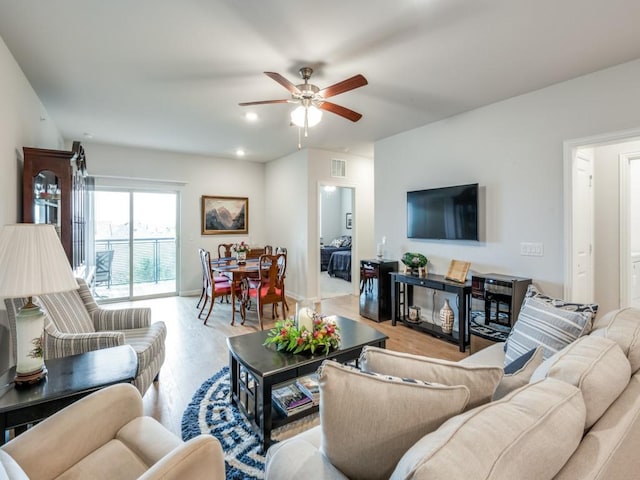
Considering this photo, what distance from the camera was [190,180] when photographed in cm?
607

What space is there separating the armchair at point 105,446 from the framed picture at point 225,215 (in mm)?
5131

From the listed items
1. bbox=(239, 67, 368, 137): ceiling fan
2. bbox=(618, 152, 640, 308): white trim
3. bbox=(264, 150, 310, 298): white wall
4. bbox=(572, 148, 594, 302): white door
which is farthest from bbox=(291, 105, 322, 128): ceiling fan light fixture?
bbox=(618, 152, 640, 308): white trim

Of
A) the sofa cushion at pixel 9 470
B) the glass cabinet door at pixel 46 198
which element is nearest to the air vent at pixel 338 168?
the glass cabinet door at pixel 46 198

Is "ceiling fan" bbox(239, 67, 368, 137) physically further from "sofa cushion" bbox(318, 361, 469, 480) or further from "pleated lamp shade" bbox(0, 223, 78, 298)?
"sofa cushion" bbox(318, 361, 469, 480)

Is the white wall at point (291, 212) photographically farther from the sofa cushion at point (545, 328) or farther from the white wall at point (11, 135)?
the sofa cushion at point (545, 328)

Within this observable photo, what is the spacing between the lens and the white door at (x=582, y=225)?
10.0ft

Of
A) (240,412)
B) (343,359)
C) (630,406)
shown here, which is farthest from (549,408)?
(240,412)

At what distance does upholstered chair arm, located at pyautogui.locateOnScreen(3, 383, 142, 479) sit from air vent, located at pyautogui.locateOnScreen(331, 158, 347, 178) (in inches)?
191

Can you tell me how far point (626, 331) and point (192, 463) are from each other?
1743mm

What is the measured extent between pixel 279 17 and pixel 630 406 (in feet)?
8.46

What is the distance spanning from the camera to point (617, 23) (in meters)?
2.14

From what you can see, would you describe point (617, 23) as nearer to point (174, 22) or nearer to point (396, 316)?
point (174, 22)

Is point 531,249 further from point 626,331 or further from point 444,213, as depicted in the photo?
point 626,331

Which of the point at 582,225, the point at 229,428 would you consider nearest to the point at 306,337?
the point at 229,428
